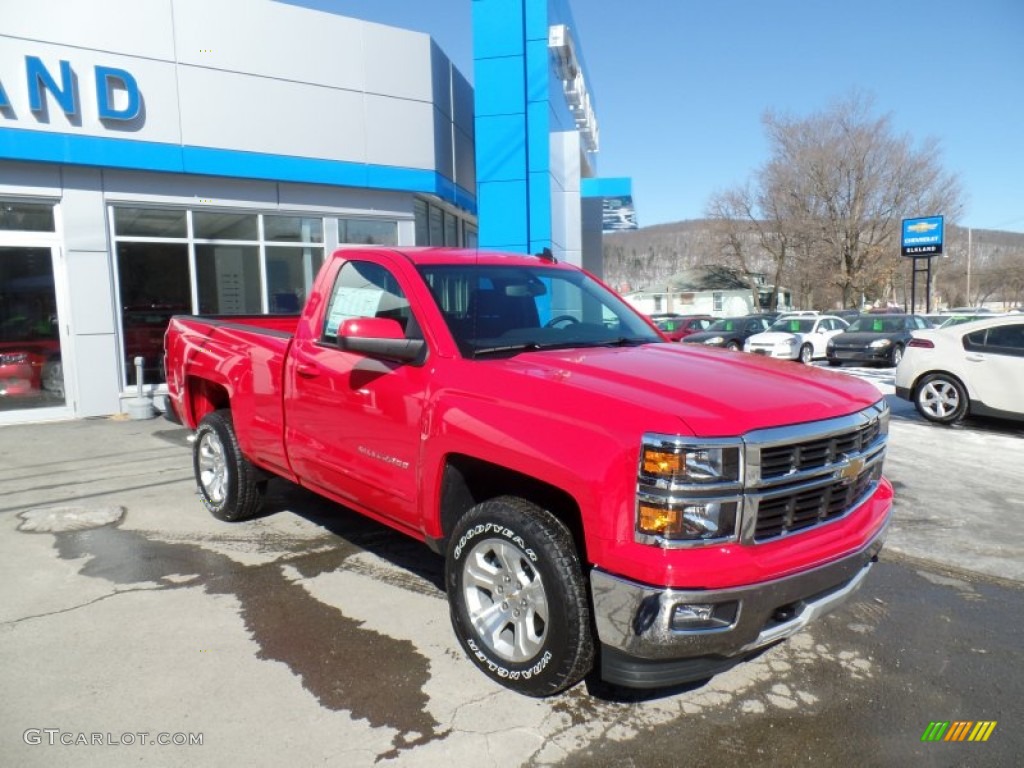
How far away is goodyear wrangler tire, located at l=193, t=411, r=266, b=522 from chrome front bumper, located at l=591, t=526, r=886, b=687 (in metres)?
3.40

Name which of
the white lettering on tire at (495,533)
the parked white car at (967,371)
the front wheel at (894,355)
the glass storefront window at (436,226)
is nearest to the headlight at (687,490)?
the white lettering on tire at (495,533)

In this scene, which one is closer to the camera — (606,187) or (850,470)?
(850,470)

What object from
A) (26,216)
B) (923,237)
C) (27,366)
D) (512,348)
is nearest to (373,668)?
(512,348)

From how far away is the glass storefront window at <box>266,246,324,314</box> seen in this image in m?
12.0

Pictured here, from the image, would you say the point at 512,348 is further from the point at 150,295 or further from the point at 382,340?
the point at 150,295

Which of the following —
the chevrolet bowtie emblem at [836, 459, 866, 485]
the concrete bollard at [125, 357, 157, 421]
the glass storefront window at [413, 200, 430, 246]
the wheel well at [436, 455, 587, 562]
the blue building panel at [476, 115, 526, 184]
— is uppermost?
the blue building panel at [476, 115, 526, 184]

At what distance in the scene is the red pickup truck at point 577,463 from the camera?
8.05ft

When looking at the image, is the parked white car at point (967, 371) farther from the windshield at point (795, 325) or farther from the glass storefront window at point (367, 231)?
the windshield at point (795, 325)

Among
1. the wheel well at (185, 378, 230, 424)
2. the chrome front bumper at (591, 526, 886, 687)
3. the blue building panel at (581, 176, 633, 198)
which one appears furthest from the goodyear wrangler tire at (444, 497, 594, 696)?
the blue building panel at (581, 176, 633, 198)

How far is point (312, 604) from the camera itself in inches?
154

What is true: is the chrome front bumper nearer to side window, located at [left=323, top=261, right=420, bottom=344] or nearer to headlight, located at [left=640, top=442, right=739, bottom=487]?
headlight, located at [left=640, top=442, right=739, bottom=487]

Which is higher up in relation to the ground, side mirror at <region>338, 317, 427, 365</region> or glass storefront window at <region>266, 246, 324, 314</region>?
glass storefront window at <region>266, 246, 324, 314</region>

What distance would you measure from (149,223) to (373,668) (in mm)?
9823

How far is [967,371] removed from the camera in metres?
9.18
